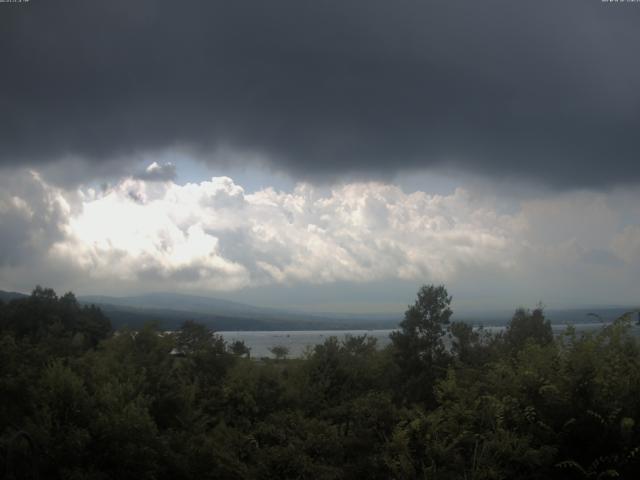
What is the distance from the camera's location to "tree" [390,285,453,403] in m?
35.7

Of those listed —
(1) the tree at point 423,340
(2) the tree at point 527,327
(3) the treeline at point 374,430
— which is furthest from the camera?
(2) the tree at point 527,327

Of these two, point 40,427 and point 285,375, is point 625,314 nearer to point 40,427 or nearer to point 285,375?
point 40,427

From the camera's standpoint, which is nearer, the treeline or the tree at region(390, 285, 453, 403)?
the treeline

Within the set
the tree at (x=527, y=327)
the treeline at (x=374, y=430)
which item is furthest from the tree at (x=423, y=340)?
the treeline at (x=374, y=430)

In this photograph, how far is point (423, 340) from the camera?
3750 centimetres

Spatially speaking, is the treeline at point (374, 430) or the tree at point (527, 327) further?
the tree at point (527, 327)

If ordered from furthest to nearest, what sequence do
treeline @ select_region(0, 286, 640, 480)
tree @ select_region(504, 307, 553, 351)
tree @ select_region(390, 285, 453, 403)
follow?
tree @ select_region(504, 307, 553, 351) → tree @ select_region(390, 285, 453, 403) → treeline @ select_region(0, 286, 640, 480)

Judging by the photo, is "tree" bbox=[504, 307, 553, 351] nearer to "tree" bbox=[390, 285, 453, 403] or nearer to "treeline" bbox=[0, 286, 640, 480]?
"tree" bbox=[390, 285, 453, 403]

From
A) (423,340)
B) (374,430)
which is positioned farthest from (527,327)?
(374,430)

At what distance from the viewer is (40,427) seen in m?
12.3

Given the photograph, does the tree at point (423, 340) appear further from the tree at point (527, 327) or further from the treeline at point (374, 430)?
the treeline at point (374, 430)

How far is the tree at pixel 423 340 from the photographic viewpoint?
117 ft

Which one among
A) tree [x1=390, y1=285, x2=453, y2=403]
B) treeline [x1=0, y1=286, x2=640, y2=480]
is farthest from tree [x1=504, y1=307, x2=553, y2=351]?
treeline [x1=0, y1=286, x2=640, y2=480]

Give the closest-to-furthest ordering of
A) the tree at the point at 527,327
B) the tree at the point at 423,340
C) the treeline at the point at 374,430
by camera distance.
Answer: the treeline at the point at 374,430, the tree at the point at 423,340, the tree at the point at 527,327
